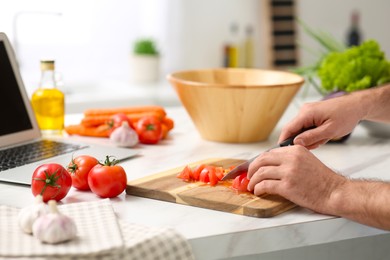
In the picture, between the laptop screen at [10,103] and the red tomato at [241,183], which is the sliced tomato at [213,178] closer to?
the red tomato at [241,183]

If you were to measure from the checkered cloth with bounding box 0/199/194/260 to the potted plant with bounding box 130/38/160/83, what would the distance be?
2.71 metres

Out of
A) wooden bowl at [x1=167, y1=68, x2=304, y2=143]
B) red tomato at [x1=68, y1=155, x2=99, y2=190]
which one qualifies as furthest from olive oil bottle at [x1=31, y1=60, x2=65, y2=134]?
red tomato at [x1=68, y1=155, x2=99, y2=190]

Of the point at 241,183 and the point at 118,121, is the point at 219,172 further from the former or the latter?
the point at 118,121

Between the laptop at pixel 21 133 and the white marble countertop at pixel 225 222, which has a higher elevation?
the laptop at pixel 21 133

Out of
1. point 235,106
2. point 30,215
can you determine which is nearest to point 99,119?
point 235,106

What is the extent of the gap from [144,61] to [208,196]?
8.56 feet

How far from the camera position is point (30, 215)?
1205mm

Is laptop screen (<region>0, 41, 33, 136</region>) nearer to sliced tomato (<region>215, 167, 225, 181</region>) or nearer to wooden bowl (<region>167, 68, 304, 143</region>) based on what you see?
wooden bowl (<region>167, 68, 304, 143</region>)

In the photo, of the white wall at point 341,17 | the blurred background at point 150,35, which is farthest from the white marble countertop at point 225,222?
the white wall at point 341,17

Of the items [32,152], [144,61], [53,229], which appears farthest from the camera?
[144,61]

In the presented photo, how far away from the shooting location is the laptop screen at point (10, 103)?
190 cm

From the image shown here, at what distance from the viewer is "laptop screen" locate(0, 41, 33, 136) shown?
1.90 meters

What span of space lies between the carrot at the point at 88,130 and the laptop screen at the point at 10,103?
0.57 ft

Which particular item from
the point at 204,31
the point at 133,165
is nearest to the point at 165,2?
the point at 204,31
